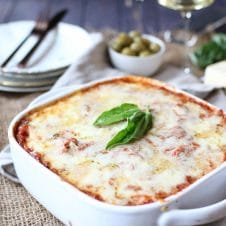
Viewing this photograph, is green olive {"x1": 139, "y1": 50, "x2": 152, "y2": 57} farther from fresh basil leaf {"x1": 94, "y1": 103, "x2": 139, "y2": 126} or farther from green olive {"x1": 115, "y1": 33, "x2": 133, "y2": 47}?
fresh basil leaf {"x1": 94, "y1": 103, "x2": 139, "y2": 126}

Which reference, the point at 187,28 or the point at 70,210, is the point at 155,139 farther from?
the point at 187,28

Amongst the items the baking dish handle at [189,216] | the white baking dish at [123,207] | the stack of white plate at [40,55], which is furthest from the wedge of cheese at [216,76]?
the baking dish handle at [189,216]

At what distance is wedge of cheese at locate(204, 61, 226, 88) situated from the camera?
2.38 m

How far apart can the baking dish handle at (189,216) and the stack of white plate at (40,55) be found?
117 centimetres

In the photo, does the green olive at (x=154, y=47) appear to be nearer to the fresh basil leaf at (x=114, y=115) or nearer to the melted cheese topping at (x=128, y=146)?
the melted cheese topping at (x=128, y=146)

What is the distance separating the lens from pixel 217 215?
59.1 inches

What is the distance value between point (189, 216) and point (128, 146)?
343mm

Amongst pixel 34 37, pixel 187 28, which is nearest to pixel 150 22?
pixel 187 28

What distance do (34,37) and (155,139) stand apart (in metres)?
1.26

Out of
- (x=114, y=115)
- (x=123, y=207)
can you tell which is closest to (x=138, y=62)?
(x=114, y=115)

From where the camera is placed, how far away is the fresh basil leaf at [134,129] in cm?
172

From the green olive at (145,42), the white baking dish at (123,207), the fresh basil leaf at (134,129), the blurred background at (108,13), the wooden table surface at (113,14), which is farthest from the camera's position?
the blurred background at (108,13)

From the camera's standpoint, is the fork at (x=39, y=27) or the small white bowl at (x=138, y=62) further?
the fork at (x=39, y=27)

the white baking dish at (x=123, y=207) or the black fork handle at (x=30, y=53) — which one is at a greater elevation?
the white baking dish at (x=123, y=207)
